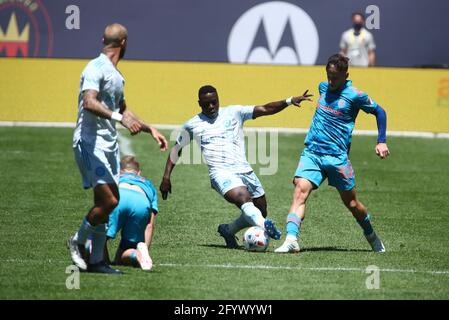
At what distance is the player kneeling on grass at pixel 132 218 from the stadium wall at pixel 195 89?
494 inches

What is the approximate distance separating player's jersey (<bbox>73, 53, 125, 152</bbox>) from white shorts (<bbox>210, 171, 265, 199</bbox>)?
230 centimetres

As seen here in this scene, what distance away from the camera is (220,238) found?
1261cm

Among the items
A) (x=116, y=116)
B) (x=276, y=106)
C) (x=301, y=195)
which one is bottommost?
(x=301, y=195)

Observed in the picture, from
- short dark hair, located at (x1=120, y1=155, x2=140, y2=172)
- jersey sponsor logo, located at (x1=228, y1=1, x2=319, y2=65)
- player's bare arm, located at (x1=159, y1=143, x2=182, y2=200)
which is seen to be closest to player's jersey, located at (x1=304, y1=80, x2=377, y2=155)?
player's bare arm, located at (x1=159, y1=143, x2=182, y2=200)

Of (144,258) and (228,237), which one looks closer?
(144,258)

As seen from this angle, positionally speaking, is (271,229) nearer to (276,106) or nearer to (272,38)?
(276,106)

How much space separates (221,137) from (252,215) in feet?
3.59

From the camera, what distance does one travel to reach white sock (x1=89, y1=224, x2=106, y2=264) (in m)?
9.96

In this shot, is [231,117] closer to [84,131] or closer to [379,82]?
[84,131]

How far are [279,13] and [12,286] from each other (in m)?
18.5

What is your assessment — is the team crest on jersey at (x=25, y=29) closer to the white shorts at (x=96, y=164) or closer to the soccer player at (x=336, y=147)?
the soccer player at (x=336, y=147)

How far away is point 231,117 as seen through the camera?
12.3 m

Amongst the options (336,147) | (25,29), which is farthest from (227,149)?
(25,29)

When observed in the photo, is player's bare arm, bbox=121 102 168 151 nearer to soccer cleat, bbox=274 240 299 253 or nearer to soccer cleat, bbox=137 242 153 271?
soccer cleat, bbox=137 242 153 271
